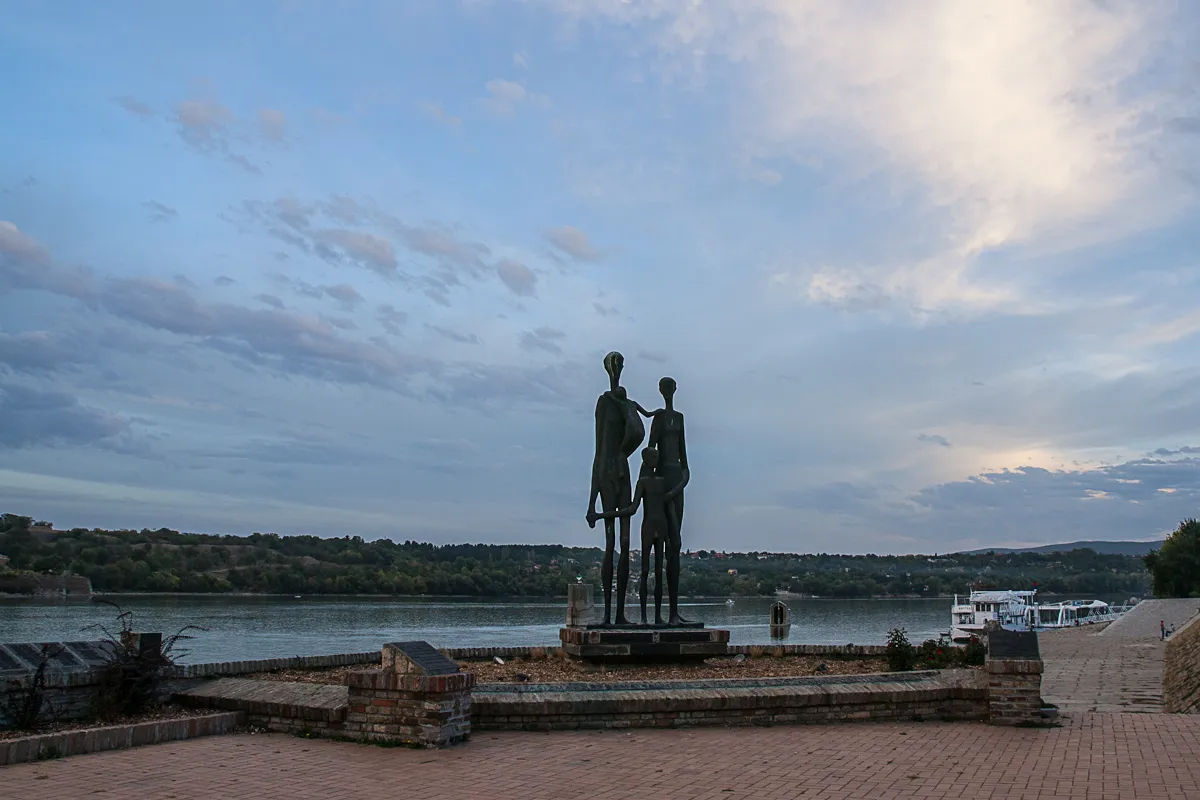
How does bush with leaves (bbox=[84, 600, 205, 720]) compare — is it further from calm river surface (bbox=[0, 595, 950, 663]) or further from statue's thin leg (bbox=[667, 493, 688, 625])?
calm river surface (bbox=[0, 595, 950, 663])

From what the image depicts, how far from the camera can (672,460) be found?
13.5 metres

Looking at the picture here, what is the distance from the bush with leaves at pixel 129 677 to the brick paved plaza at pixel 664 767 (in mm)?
949

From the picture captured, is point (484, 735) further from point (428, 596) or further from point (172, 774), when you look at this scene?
point (428, 596)

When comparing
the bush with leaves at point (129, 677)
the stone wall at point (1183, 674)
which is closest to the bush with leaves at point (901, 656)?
the stone wall at point (1183, 674)

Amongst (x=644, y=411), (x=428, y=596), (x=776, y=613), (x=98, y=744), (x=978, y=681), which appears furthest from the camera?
(x=428, y=596)

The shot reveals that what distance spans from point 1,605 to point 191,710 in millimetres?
67466

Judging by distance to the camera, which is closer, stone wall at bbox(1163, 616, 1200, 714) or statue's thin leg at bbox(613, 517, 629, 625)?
stone wall at bbox(1163, 616, 1200, 714)

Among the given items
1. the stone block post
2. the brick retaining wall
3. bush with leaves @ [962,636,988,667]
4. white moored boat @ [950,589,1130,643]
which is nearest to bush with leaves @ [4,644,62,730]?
the stone block post

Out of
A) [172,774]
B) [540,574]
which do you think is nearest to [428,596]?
[540,574]

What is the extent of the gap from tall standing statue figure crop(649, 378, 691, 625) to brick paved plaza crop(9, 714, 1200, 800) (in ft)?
15.3

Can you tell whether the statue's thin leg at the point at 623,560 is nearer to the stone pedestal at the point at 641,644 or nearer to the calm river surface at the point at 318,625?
the stone pedestal at the point at 641,644

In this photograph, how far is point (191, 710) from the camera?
8953 millimetres

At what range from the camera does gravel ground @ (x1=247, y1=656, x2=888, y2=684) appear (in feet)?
35.9

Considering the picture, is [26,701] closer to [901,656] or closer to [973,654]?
[901,656]
